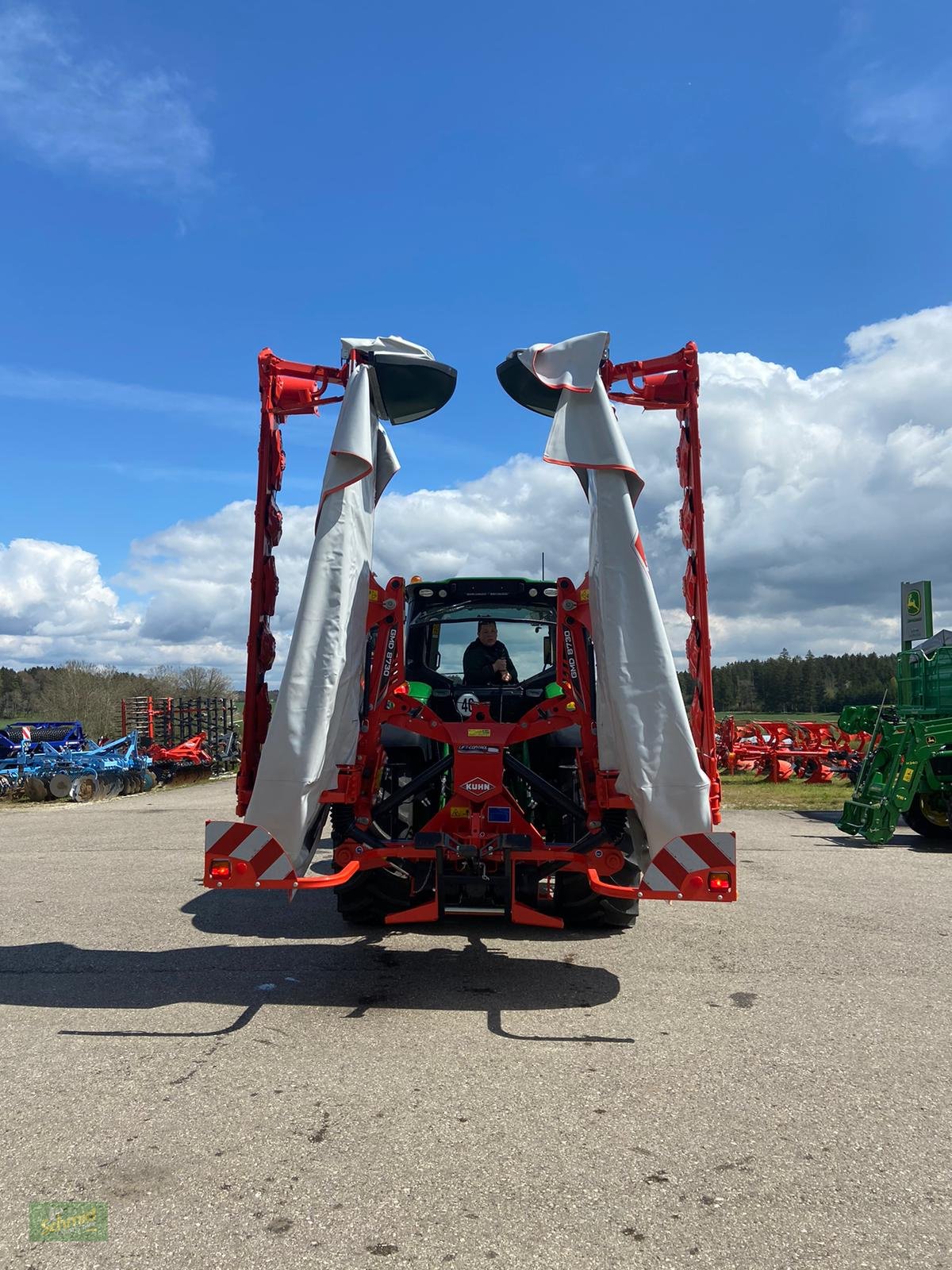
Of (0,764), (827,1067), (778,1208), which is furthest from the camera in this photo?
(0,764)

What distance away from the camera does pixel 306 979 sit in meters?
5.72

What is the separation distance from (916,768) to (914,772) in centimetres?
7

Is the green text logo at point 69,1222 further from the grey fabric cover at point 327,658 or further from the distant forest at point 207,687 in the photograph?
the distant forest at point 207,687

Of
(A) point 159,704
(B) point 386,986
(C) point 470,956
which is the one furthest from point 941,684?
(A) point 159,704

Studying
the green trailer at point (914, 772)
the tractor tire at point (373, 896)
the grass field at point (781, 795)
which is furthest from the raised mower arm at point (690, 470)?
the grass field at point (781, 795)

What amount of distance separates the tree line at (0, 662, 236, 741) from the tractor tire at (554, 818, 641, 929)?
1216 inches

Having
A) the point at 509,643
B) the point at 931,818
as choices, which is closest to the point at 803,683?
the point at 931,818

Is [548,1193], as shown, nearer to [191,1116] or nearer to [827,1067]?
[191,1116]

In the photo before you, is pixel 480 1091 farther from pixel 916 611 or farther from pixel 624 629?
pixel 916 611

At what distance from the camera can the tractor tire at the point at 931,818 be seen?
13.0 meters

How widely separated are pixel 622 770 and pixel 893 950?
2.85 metres

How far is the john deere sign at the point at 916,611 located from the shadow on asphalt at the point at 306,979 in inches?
514

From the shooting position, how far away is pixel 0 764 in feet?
65.2

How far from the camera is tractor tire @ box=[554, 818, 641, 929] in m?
6.16
